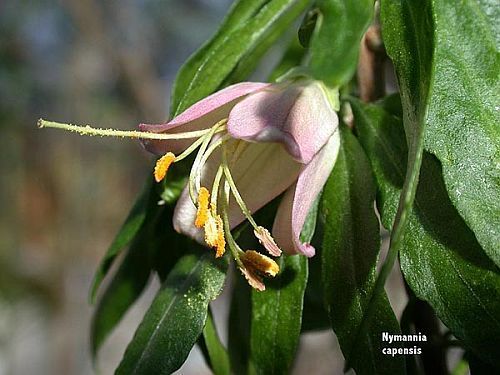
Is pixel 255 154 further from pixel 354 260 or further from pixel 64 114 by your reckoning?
pixel 64 114

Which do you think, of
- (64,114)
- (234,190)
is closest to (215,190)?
(234,190)

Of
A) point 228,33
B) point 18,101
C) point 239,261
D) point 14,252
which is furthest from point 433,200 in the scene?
point 14,252

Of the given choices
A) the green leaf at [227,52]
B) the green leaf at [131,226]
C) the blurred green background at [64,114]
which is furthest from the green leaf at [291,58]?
the blurred green background at [64,114]

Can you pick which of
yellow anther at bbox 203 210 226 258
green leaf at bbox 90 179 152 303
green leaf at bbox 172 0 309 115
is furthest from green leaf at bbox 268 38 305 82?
yellow anther at bbox 203 210 226 258

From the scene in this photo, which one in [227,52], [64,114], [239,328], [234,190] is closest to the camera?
[234,190]

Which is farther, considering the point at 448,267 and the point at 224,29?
the point at 224,29

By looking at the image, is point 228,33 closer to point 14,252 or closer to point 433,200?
point 433,200

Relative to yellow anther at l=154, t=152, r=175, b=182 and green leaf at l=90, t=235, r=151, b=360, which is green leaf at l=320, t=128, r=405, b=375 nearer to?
yellow anther at l=154, t=152, r=175, b=182
